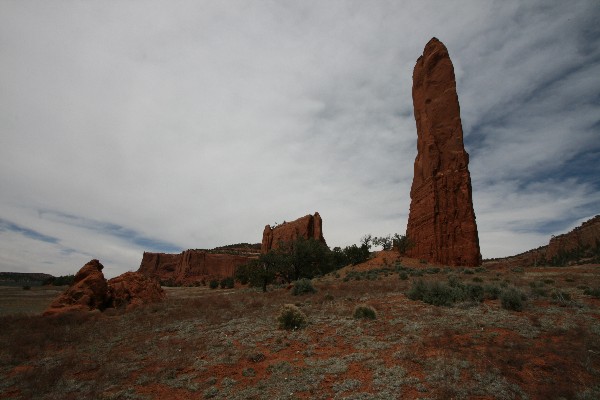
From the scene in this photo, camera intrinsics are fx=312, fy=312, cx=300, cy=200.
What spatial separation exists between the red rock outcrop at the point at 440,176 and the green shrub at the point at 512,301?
23.2 meters

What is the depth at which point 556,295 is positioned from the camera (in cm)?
1273

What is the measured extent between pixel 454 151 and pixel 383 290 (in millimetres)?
25133

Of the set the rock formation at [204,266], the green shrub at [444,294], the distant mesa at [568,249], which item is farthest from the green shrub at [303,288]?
the rock formation at [204,266]

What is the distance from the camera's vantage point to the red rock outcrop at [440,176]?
34094 millimetres

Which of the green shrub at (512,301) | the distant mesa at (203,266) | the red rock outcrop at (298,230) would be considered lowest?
the green shrub at (512,301)

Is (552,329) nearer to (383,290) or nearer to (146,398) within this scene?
(383,290)

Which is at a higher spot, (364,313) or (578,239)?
(578,239)

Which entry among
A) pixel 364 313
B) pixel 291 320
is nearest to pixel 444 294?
pixel 364 313

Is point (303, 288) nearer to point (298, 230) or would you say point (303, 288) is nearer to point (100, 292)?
point (100, 292)

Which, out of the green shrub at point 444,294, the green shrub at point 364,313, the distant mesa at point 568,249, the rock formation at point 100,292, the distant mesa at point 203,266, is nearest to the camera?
the green shrub at point 364,313

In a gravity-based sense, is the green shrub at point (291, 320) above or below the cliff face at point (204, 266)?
below

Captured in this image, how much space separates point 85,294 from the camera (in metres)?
20.8

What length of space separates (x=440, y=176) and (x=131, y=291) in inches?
1319

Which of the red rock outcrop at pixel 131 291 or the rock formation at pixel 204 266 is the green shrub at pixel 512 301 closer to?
the red rock outcrop at pixel 131 291
